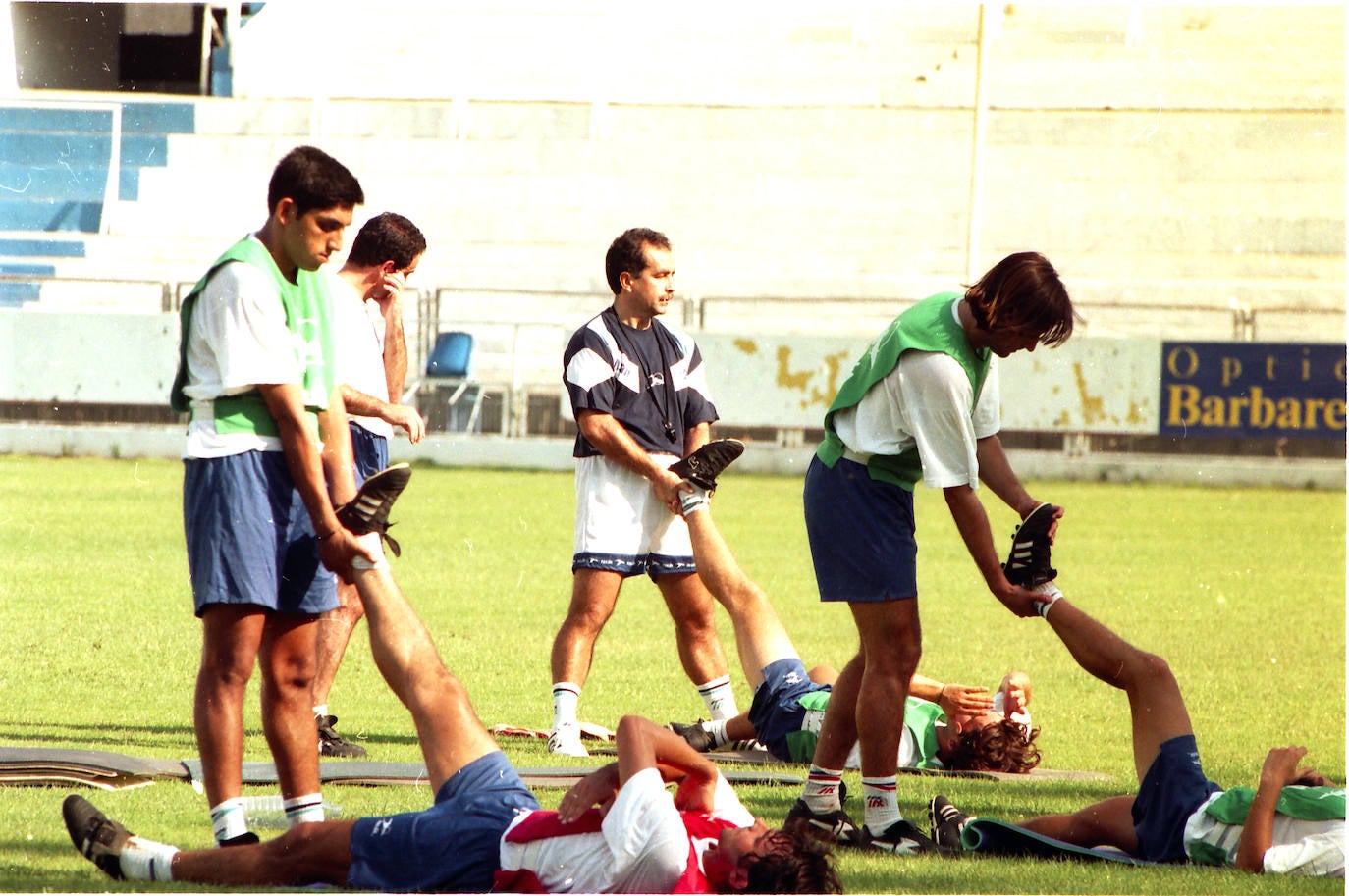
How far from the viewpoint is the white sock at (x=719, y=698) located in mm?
6934

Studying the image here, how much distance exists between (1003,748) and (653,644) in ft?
11.2

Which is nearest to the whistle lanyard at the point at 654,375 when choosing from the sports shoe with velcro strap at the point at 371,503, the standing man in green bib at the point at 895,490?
the standing man in green bib at the point at 895,490

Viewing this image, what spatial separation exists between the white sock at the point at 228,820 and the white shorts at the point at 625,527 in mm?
2669

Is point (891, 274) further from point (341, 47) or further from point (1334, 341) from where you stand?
point (341, 47)

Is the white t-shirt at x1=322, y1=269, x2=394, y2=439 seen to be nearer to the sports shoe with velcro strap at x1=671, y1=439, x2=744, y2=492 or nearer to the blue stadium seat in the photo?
the sports shoe with velcro strap at x1=671, y1=439, x2=744, y2=492

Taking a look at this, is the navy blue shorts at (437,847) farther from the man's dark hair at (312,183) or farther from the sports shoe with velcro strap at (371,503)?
the man's dark hair at (312,183)

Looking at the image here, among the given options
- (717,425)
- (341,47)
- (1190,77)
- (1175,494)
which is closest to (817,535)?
(1175,494)

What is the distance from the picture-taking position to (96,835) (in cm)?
425

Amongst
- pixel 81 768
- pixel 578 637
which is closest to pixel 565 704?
pixel 578 637

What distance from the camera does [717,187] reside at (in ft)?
91.9

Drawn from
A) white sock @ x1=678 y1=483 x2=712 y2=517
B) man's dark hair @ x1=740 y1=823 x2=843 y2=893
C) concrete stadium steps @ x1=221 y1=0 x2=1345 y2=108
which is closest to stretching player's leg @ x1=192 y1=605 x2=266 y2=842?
man's dark hair @ x1=740 y1=823 x2=843 y2=893

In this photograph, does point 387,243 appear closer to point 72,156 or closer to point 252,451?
point 252,451

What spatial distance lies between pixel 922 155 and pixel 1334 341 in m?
7.91

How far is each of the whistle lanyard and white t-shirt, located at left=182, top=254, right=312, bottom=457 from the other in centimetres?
261
